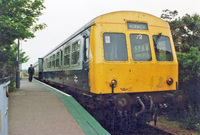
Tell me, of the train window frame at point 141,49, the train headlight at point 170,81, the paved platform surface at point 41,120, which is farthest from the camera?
the train headlight at point 170,81

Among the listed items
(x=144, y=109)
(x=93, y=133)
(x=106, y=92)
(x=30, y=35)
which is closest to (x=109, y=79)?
(x=106, y=92)

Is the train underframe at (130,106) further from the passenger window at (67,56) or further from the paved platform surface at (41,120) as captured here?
the passenger window at (67,56)

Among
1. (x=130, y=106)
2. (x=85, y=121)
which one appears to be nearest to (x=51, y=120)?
(x=85, y=121)

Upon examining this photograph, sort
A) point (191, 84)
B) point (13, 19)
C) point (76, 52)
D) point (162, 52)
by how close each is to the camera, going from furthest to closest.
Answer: point (191, 84) < point (13, 19) < point (76, 52) < point (162, 52)

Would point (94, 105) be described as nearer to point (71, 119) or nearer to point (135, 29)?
point (71, 119)

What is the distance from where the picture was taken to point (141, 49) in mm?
6734

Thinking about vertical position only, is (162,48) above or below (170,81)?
above

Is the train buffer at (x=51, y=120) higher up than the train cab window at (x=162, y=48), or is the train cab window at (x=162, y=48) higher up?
the train cab window at (x=162, y=48)

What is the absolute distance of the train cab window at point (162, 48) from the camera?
6969 millimetres

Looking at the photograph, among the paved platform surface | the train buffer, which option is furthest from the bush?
the paved platform surface

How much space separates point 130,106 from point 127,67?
3.40 ft

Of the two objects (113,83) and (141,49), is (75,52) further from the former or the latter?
(113,83)

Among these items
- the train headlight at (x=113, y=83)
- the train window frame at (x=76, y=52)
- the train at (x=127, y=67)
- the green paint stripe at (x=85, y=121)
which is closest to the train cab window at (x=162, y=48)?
the train at (x=127, y=67)

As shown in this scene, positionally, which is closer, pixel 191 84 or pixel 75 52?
pixel 75 52
